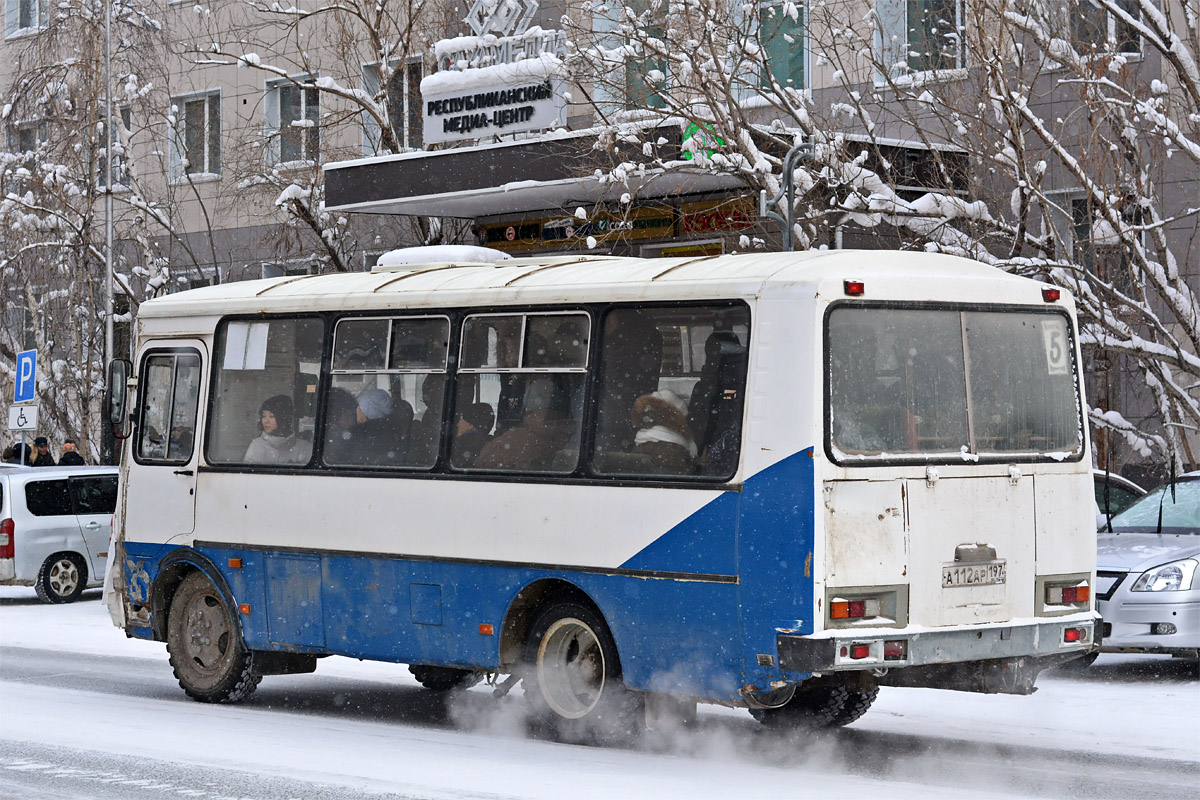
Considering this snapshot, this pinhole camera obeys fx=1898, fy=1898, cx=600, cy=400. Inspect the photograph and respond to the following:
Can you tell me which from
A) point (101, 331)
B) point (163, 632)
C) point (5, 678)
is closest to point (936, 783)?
point (163, 632)

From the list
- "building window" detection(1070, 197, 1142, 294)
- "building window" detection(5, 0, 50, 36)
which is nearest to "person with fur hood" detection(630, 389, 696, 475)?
"building window" detection(1070, 197, 1142, 294)

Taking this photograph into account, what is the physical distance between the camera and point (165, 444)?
43.1 feet

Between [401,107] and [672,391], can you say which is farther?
[401,107]

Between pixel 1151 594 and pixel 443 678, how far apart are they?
16.5 feet

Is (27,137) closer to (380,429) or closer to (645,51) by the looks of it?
(645,51)

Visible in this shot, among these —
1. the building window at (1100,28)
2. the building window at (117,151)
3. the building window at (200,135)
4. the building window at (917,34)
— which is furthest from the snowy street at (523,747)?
the building window at (200,135)

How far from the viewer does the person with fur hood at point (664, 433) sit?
32.5 feet

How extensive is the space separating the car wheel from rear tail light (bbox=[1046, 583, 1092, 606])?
14.5m

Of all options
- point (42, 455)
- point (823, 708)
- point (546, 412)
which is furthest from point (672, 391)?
point (42, 455)

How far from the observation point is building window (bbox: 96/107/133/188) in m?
32.0

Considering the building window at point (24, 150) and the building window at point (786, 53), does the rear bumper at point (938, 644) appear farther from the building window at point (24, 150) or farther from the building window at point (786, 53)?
the building window at point (24, 150)

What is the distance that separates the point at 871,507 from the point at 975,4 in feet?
34.4

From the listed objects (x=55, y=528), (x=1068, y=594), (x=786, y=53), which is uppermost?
(x=786, y=53)

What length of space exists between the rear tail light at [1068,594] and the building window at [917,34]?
11.7m
